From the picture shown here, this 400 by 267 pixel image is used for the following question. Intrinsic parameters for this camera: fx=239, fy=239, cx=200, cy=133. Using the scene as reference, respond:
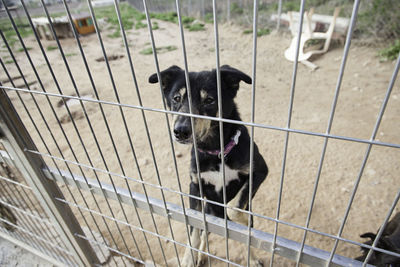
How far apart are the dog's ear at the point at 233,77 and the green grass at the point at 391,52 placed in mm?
6353

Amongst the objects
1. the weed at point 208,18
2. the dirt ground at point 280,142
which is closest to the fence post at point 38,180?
the dirt ground at point 280,142

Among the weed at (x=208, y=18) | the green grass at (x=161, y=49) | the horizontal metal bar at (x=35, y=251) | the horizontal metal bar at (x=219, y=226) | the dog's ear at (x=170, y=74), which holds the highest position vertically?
the dog's ear at (x=170, y=74)

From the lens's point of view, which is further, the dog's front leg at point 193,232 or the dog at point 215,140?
the dog's front leg at point 193,232

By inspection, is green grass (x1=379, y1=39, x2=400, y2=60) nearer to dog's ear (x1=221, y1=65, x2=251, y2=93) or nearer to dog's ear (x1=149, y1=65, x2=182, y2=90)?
dog's ear (x1=221, y1=65, x2=251, y2=93)

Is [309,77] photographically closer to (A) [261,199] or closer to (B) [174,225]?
(A) [261,199]

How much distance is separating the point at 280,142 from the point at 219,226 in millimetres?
2865

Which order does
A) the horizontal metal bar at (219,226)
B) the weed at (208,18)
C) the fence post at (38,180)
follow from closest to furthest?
the horizontal metal bar at (219,226)
the fence post at (38,180)
the weed at (208,18)

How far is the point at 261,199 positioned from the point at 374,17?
729cm

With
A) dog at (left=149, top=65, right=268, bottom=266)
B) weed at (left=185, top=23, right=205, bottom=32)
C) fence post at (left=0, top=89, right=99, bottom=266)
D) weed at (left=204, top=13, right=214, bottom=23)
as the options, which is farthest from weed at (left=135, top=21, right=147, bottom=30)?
fence post at (left=0, top=89, right=99, bottom=266)

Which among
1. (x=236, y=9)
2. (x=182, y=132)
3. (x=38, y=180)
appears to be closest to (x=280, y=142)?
(x=182, y=132)

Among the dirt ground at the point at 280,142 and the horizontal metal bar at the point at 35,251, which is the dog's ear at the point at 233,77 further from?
the horizontal metal bar at the point at 35,251

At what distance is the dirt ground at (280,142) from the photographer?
2662 millimetres

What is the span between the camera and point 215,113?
1917 mm

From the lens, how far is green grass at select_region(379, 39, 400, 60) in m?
5.99
